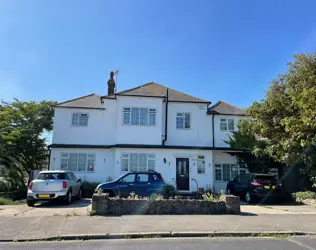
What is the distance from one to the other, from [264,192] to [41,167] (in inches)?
754

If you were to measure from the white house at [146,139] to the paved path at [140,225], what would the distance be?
9204mm

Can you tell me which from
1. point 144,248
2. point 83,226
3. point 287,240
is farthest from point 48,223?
point 287,240

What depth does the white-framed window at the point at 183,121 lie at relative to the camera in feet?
66.0

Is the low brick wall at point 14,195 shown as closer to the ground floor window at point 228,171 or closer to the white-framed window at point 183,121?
the white-framed window at point 183,121

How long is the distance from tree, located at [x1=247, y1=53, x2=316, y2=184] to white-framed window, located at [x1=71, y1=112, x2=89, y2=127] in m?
11.3

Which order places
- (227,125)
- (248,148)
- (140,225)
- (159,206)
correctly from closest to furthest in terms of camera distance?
(140,225)
(159,206)
(248,148)
(227,125)

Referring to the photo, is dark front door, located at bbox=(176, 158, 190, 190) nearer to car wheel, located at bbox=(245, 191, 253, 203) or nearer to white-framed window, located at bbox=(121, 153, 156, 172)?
white-framed window, located at bbox=(121, 153, 156, 172)

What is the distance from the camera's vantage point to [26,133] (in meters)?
21.2

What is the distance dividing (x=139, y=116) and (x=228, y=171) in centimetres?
796

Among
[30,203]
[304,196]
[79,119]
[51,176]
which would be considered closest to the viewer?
[30,203]

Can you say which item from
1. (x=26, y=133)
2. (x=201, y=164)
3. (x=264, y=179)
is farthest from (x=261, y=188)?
(x=26, y=133)

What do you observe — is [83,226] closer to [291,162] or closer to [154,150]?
[154,150]

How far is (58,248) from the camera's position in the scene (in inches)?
228

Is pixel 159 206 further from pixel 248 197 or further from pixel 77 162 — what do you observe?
pixel 77 162
